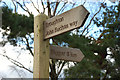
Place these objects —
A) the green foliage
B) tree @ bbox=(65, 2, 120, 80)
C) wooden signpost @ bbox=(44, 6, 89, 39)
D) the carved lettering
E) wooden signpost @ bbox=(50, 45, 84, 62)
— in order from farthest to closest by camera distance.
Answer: tree @ bbox=(65, 2, 120, 80) → the green foliage → wooden signpost @ bbox=(50, 45, 84, 62) → the carved lettering → wooden signpost @ bbox=(44, 6, 89, 39)

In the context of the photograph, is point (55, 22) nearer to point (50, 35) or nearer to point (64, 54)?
point (50, 35)

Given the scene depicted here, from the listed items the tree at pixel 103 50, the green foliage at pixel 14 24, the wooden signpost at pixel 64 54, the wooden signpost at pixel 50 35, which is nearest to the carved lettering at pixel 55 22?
the wooden signpost at pixel 50 35

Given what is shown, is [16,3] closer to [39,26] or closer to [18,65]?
[18,65]

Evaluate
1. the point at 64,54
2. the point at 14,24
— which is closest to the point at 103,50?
the point at 14,24

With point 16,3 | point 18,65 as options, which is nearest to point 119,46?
point 18,65

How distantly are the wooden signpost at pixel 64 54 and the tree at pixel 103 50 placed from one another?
3.25 m

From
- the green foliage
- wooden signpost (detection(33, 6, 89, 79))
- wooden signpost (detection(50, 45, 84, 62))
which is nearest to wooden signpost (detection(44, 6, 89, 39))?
wooden signpost (detection(33, 6, 89, 79))

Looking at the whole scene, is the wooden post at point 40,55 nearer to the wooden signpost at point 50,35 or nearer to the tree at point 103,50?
the wooden signpost at point 50,35

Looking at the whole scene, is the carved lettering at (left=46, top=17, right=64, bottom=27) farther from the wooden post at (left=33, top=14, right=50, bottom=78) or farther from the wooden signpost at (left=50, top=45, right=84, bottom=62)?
the wooden signpost at (left=50, top=45, right=84, bottom=62)

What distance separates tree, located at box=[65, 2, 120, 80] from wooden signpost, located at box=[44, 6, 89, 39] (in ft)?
11.7

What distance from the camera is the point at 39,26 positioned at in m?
1.71

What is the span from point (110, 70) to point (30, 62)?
3.08 m

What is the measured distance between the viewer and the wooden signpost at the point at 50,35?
1.46 meters

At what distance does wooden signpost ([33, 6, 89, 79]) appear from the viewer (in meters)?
1.46
